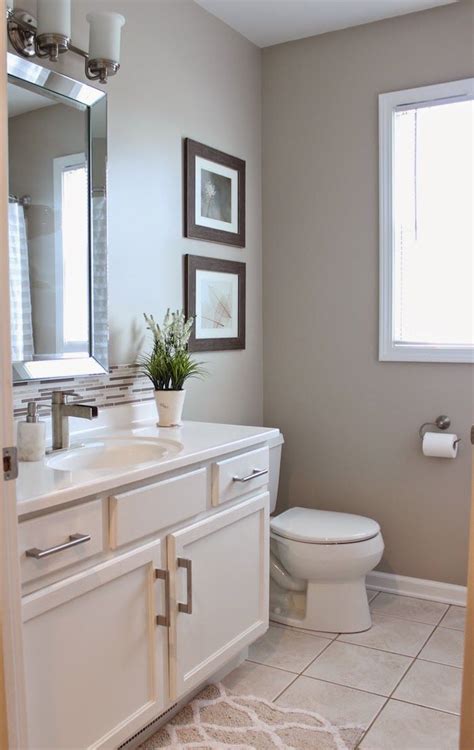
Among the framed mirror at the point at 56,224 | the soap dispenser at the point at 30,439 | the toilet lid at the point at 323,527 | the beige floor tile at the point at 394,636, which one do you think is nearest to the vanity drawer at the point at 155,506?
the soap dispenser at the point at 30,439

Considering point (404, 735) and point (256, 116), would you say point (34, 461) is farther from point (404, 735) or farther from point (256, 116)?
point (256, 116)

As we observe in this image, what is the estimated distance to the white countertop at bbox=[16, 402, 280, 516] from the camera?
1571 mm

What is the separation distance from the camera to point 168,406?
2.48m

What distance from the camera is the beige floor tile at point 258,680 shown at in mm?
2305

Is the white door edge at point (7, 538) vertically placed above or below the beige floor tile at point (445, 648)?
above

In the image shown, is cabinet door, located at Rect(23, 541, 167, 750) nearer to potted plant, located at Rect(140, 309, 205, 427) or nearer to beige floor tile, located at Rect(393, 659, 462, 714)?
potted plant, located at Rect(140, 309, 205, 427)

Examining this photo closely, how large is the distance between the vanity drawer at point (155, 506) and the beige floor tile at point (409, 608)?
1.29 m

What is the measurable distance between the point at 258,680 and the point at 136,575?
0.82 m

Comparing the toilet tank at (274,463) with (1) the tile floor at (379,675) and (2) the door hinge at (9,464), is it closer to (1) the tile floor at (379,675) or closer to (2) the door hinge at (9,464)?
(1) the tile floor at (379,675)

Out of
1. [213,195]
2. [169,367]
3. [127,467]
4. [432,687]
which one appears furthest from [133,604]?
[213,195]

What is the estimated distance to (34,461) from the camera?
190cm

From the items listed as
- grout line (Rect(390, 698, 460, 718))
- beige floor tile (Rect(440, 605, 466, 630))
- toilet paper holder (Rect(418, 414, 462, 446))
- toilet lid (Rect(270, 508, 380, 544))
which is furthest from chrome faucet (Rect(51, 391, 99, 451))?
beige floor tile (Rect(440, 605, 466, 630))

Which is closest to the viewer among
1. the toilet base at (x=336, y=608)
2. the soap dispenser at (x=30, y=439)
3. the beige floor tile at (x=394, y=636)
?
the soap dispenser at (x=30, y=439)

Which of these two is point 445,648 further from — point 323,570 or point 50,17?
point 50,17
